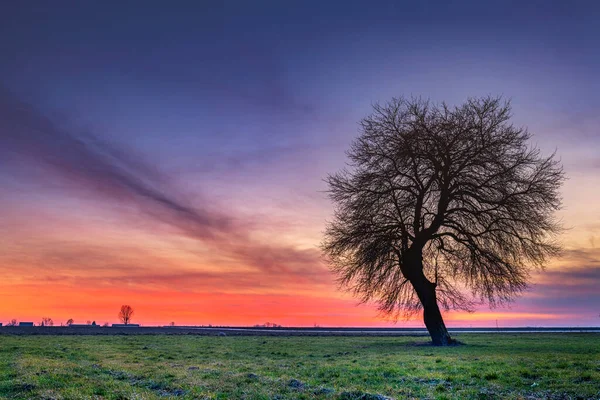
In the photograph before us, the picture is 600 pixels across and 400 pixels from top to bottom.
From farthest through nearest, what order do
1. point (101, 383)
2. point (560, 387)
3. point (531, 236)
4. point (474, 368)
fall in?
1. point (531, 236)
2. point (474, 368)
3. point (101, 383)
4. point (560, 387)

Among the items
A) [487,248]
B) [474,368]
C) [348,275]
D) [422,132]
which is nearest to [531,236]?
[487,248]

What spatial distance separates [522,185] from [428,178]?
676 centimetres

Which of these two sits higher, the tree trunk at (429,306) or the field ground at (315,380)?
the tree trunk at (429,306)

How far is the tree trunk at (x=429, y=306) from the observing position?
110 feet

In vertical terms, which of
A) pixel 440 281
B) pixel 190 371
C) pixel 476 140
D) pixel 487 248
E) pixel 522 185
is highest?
pixel 476 140

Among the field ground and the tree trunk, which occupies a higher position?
the tree trunk

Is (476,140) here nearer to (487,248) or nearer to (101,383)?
(487,248)

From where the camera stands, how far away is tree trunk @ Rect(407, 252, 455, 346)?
33.6m

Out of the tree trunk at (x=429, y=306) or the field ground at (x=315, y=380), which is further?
the tree trunk at (x=429, y=306)

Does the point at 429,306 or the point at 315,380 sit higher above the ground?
the point at 429,306

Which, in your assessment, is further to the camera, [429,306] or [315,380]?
[429,306]

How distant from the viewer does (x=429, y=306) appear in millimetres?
34250

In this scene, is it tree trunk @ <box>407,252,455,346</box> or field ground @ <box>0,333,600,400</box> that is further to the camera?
tree trunk @ <box>407,252,455,346</box>

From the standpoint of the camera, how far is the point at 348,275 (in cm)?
3572
